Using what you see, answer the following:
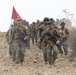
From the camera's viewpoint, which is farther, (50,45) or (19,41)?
(19,41)

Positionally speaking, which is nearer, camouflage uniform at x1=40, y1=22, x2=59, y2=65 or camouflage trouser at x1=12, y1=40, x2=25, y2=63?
Result: camouflage uniform at x1=40, y1=22, x2=59, y2=65

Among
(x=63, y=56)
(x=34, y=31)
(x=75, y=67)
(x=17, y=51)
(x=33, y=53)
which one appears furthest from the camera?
(x=34, y=31)

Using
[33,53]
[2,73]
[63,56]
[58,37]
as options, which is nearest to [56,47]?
[58,37]

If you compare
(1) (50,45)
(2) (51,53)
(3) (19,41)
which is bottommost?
(2) (51,53)

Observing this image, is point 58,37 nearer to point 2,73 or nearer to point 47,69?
point 47,69

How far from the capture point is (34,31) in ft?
95.9

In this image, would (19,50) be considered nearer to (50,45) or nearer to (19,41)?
(19,41)

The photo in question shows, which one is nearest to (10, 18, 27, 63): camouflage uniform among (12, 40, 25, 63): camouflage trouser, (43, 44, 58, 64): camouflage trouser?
(12, 40, 25, 63): camouflage trouser

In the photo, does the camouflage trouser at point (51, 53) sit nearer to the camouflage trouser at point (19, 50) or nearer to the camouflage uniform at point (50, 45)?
the camouflage uniform at point (50, 45)

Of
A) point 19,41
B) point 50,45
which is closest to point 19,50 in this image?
point 19,41

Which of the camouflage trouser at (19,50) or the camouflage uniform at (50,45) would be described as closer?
the camouflage uniform at (50,45)

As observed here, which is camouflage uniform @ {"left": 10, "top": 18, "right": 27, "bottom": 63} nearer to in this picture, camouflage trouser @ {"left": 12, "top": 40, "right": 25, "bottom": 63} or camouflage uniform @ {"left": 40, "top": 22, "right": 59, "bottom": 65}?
camouflage trouser @ {"left": 12, "top": 40, "right": 25, "bottom": 63}

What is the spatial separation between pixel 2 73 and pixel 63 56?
734cm

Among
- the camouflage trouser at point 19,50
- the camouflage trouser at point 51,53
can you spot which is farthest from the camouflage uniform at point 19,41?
the camouflage trouser at point 51,53
